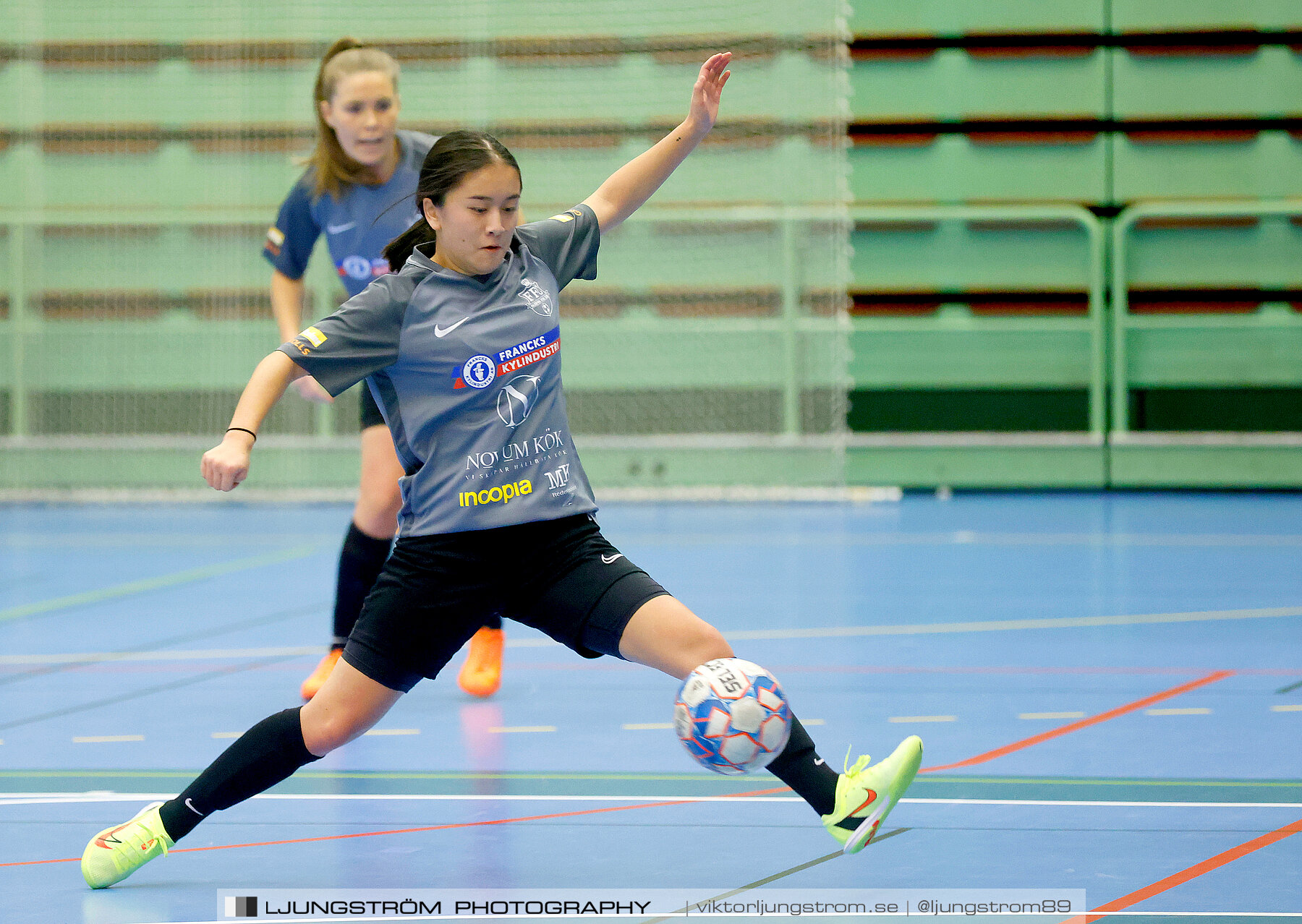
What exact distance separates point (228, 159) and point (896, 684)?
772 centimetres

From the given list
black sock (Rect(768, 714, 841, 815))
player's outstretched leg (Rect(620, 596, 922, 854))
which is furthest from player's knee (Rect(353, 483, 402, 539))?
black sock (Rect(768, 714, 841, 815))

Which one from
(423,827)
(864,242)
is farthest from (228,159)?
(423,827)

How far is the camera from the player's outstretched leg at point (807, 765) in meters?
2.73

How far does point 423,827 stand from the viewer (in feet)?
10.4

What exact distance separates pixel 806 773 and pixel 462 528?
735mm

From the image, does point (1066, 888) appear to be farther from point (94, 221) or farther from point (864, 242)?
point (94, 221)

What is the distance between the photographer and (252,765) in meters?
2.83

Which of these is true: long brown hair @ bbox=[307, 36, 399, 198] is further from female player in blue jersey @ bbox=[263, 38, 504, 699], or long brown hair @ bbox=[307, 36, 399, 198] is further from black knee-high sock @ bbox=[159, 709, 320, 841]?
black knee-high sock @ bbox=[159, 709, 320, 841]

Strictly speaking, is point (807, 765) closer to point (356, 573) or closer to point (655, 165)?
point (655, 165)

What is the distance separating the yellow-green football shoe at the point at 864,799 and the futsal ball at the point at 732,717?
0.47 feet

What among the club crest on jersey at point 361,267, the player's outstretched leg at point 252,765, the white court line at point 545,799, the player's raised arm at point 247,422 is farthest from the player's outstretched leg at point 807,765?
the club crest on jersey at point 361,267

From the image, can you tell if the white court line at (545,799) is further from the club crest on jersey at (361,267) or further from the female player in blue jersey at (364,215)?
the club crest on jersey at (361,267)

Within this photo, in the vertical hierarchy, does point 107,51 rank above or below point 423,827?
above

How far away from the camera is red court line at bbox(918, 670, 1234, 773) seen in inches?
145
